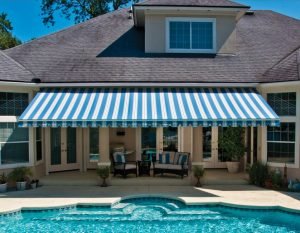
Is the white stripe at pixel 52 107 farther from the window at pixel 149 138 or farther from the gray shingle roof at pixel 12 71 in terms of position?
the window at pixel 149 138

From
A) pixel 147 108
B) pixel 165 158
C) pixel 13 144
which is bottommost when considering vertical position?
pixel 165 158

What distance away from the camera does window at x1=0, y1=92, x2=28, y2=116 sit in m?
20.5

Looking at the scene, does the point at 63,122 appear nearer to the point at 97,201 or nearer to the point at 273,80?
the point at 97,201

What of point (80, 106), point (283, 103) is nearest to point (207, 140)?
point (283, 103)

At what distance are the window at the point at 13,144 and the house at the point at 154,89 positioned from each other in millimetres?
64

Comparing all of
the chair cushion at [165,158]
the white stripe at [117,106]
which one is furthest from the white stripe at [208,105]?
the white stripe at [117,106]

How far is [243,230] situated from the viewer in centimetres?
1430

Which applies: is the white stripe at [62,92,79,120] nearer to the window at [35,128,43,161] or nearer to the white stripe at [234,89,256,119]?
the window at [35,128,43,161]

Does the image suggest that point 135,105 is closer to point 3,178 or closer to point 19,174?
point 19,174

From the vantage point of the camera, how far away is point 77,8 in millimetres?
52375

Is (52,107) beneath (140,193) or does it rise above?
above

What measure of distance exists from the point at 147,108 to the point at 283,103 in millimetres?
9041

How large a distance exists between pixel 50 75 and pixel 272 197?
16.3 meters

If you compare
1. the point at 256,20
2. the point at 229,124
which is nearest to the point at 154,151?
the point at 229,124
